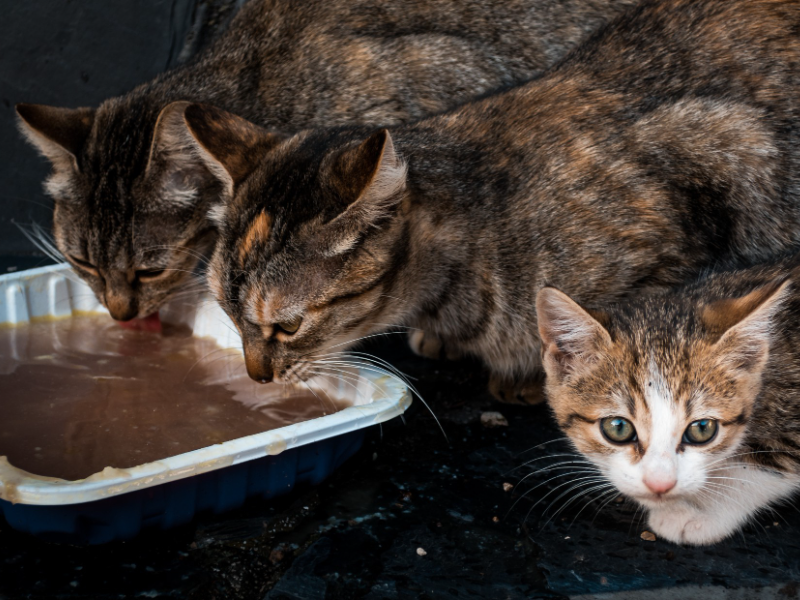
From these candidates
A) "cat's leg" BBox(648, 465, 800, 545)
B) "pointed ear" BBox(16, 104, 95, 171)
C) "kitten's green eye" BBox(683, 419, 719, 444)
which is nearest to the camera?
"kitten's green eye" BBox(683, 419, 719, 444)

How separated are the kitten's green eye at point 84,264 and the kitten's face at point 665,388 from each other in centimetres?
191

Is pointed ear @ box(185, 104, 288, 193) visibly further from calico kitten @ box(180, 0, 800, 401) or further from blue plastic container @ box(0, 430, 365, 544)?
blue plastic container @ box(0, 430, 365, 544)

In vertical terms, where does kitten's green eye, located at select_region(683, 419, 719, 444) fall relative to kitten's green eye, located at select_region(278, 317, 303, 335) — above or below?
below

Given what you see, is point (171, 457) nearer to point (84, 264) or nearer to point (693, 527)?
point (84, 264)

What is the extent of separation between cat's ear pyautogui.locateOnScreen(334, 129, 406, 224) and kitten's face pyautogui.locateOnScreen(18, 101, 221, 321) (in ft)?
3.13

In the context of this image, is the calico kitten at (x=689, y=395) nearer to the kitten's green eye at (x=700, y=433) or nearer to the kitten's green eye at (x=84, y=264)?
the kitten's green eye at (x=700, y=433)

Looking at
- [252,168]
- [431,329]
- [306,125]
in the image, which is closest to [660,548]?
[431,329]

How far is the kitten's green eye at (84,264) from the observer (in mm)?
3520

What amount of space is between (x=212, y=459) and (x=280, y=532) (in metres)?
0.41

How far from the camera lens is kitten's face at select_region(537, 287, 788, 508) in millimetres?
2461

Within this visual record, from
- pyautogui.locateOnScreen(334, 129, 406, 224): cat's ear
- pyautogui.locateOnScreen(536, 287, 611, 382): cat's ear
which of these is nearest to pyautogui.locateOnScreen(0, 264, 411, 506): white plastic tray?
pyautogui.locateOnScreen(536, 287, 611, 382): cat's ear

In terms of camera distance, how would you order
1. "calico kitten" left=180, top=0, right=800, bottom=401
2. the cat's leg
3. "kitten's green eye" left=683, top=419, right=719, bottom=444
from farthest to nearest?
1. "calico kitten" left=180, top=0, right=800, bottom=401
2. the cat's leg
3. "kitten's green eye" left=683, top=419, right=719, bottom=444

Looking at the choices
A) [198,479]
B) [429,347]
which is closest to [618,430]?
[198,479]

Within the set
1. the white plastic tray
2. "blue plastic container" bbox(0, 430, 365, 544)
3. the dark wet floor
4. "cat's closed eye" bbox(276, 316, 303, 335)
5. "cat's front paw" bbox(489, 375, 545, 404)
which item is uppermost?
"cat's closed eye" bbox(276, 316, 303, 335)
